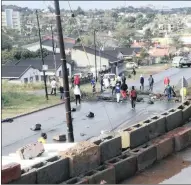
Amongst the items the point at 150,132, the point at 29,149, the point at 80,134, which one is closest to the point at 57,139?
the point at 80,134

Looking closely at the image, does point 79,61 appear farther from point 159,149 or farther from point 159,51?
point 159,149

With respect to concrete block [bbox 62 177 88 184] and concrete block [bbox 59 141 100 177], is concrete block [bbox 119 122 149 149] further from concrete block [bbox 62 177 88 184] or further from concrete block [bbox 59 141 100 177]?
concrete block [bbox 62 177 88 184]

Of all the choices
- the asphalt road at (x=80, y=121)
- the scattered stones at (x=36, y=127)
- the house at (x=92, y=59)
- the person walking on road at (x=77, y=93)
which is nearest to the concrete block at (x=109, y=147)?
the asphalt road at (x=80, y=121)

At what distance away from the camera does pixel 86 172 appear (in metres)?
9.41

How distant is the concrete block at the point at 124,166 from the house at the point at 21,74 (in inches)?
1114

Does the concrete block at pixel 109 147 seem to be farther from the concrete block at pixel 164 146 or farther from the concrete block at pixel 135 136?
the concrete block at pixel 164 146

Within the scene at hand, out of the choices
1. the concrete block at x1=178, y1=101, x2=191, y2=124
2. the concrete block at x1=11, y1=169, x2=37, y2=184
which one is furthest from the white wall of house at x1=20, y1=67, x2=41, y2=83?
the concrete block at x1=11, y1=169, x2=37, y2=184

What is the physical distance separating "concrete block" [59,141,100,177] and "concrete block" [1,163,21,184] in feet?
4.87

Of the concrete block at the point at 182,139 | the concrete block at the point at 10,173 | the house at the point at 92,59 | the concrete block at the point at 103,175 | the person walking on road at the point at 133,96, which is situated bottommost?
the house at the point at 92,59

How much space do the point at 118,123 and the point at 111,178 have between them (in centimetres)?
769

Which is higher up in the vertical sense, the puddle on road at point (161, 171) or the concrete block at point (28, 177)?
the concrete block at point (28, 177)

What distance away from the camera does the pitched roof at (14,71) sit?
39.1 metres

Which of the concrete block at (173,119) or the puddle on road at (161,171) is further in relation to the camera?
the concrete block at (173,119)

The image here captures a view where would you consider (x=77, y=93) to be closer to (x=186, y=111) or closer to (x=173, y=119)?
(x=186, y=111)
